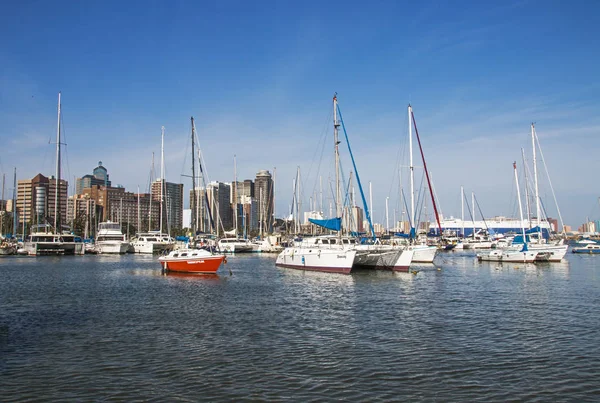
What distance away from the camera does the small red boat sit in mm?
49062

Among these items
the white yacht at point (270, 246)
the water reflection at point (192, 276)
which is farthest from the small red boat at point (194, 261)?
the white yacht at point (270, 246)

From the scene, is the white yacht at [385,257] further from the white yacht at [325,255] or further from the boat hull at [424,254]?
the boat hull at [424,254]

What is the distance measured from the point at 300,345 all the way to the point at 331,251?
105 ft

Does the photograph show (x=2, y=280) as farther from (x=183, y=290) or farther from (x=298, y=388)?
(x=298, y=388)

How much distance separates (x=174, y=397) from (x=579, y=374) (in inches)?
490

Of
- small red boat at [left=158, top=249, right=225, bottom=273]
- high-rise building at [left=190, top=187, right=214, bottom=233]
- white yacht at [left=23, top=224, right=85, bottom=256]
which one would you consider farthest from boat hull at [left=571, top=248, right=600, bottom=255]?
white yacht at [left=23, top=224, right=85, bottom=256]

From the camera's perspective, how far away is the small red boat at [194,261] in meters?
49.1

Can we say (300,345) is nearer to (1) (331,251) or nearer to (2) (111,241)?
(1) (331,251)

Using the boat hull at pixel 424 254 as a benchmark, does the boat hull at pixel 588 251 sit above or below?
below

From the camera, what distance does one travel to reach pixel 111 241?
10188 centimetres

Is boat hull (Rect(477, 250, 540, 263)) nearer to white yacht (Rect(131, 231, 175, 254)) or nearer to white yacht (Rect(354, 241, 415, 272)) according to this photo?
white yacht (Rect(354, 241, 415, 272))

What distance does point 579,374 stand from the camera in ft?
51.0

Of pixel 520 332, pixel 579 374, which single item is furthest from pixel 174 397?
pixel 520 332

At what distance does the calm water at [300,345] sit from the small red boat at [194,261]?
1180cm
